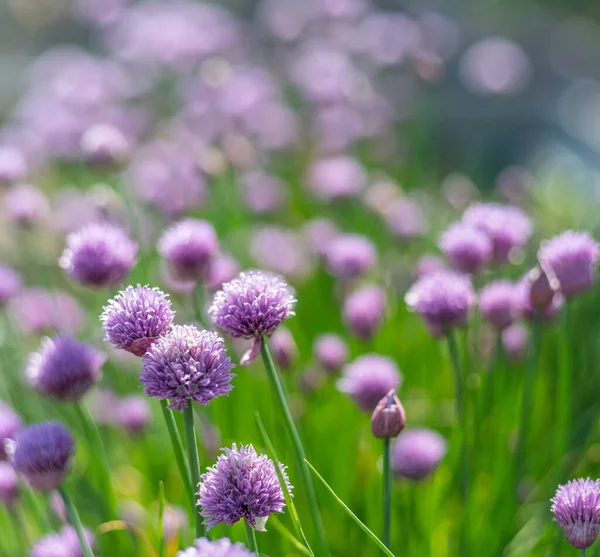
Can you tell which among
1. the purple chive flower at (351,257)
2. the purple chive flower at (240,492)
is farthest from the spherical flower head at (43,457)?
the purple chive flower at (351,257)

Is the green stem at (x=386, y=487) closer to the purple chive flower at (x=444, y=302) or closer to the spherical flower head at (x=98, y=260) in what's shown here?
the purple chive flower at (x=444, y=302)

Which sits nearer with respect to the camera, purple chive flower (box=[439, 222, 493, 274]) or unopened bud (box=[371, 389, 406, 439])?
unopened bud (box=[371, 389, 406, 439])

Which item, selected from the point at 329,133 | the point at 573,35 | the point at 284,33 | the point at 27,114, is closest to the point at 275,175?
the point at 329,133

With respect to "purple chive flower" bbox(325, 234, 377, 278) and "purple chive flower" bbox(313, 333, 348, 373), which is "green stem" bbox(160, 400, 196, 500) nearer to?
"purple chive flower" bbox(313, 333, 348, 373)

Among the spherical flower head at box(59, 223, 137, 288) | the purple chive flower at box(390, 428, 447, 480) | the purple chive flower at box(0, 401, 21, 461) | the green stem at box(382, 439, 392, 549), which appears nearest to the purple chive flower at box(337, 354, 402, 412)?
the purple chive flower at box(390, 428, 447, 480)

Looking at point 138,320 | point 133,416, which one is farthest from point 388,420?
point 133,416
